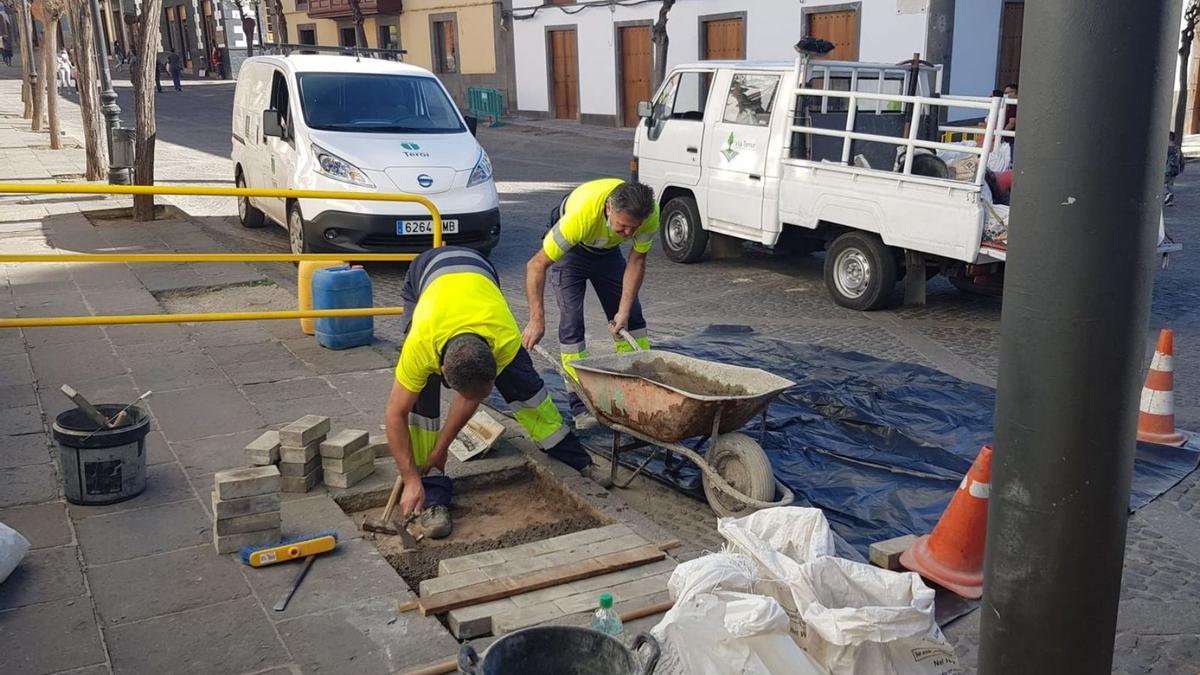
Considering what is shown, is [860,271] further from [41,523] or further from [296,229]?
[41,523]

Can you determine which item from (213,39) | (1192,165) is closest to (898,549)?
(1192,165)

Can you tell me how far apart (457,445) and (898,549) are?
2.39 m

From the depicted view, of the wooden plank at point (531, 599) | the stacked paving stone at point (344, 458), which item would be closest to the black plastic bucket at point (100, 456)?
the stacked paving stone at point (344, 458)

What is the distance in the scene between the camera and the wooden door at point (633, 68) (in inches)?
1057

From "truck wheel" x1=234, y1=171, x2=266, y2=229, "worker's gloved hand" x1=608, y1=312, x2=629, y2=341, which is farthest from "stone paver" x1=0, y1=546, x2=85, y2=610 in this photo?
"truck wheel" x1=234, y1=171, x2=266, y2=229

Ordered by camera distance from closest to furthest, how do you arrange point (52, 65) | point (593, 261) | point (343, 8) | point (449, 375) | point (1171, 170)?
point (449, 375) → point (593, 261) → point (1171, 170) → point (52, 65) → point (343, 8)

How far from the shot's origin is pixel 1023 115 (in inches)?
81.4

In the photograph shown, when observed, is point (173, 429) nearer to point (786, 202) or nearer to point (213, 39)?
point (786, 202)

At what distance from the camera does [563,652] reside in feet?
9.94

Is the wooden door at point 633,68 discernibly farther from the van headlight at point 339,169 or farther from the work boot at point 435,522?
the work boot at point 435,522

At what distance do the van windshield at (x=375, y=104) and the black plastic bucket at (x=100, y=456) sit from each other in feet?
20.3

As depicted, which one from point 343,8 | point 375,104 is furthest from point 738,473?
point 343,8

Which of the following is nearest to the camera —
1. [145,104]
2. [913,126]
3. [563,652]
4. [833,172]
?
[563,652]

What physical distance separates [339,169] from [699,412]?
6.41m
